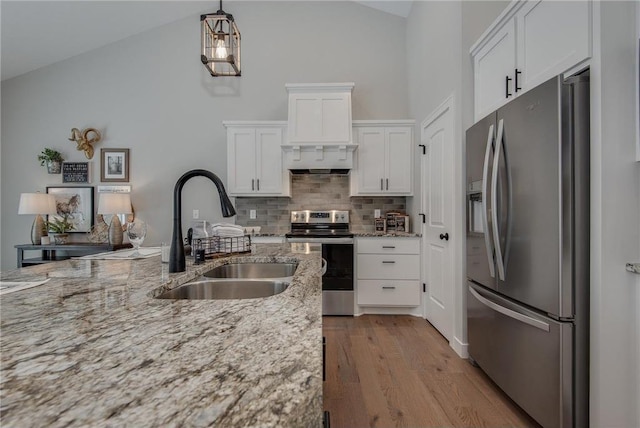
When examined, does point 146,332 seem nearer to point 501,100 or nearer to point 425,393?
point 425,393

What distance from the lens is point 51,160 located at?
3980mm

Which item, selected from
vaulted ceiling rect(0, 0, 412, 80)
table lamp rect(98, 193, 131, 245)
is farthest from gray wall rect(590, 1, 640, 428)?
table lamp rect(98, 193, 131, 245)

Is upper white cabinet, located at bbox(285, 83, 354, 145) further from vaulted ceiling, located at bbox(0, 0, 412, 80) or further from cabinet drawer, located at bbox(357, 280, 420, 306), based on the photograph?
cabinet drawer, located at bbox(357, 280, 420, 306)

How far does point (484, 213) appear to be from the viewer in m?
1.78

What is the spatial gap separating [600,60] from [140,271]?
6.76ft

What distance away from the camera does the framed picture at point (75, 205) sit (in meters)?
4.00

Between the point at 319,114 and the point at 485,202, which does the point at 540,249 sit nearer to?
the point at 485,202

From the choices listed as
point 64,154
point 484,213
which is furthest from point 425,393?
point 64,154

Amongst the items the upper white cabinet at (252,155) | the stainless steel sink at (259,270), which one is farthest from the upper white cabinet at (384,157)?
the stainless steel sink at (259,270)

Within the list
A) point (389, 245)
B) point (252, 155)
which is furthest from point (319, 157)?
point (389, 245)

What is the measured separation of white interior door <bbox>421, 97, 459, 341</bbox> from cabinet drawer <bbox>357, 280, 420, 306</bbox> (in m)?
0.15

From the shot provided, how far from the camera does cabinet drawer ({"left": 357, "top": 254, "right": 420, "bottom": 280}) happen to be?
10.6ft

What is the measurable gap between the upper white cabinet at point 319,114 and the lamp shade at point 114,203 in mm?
2203

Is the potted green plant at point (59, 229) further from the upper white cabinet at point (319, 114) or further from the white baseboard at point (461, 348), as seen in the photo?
the white baseboard at point (461, 348)
